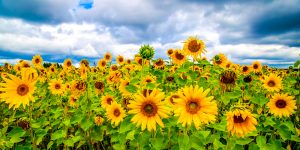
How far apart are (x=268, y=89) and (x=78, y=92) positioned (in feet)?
12.6

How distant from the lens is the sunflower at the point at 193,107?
324cm

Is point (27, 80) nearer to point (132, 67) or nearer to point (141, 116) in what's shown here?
point (141, 116)

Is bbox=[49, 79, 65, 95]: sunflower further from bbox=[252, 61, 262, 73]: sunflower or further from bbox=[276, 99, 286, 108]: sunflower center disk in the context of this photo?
bbox=[252, 61, 262, 73]: sunflower

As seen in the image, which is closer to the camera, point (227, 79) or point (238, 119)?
point (238, 119)

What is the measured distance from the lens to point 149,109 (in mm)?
3393

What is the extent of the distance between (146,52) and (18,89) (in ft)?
5.40

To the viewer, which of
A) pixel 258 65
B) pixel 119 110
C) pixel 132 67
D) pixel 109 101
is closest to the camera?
pixel 119 110

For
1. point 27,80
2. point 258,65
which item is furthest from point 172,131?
point 258,65

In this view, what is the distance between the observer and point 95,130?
4930 millimetres


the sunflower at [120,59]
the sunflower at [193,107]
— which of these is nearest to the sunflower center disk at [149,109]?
the sunflower at [193,107]

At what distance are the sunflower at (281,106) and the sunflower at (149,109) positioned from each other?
2.80m

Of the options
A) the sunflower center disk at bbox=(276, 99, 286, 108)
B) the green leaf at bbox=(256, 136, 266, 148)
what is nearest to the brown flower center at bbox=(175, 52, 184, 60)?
the sunflower center disk at bbox=(276, 99, 286, 108)

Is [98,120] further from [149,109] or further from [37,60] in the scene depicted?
[37,60]

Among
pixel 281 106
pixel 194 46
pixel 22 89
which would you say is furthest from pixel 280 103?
pixel 22 89
